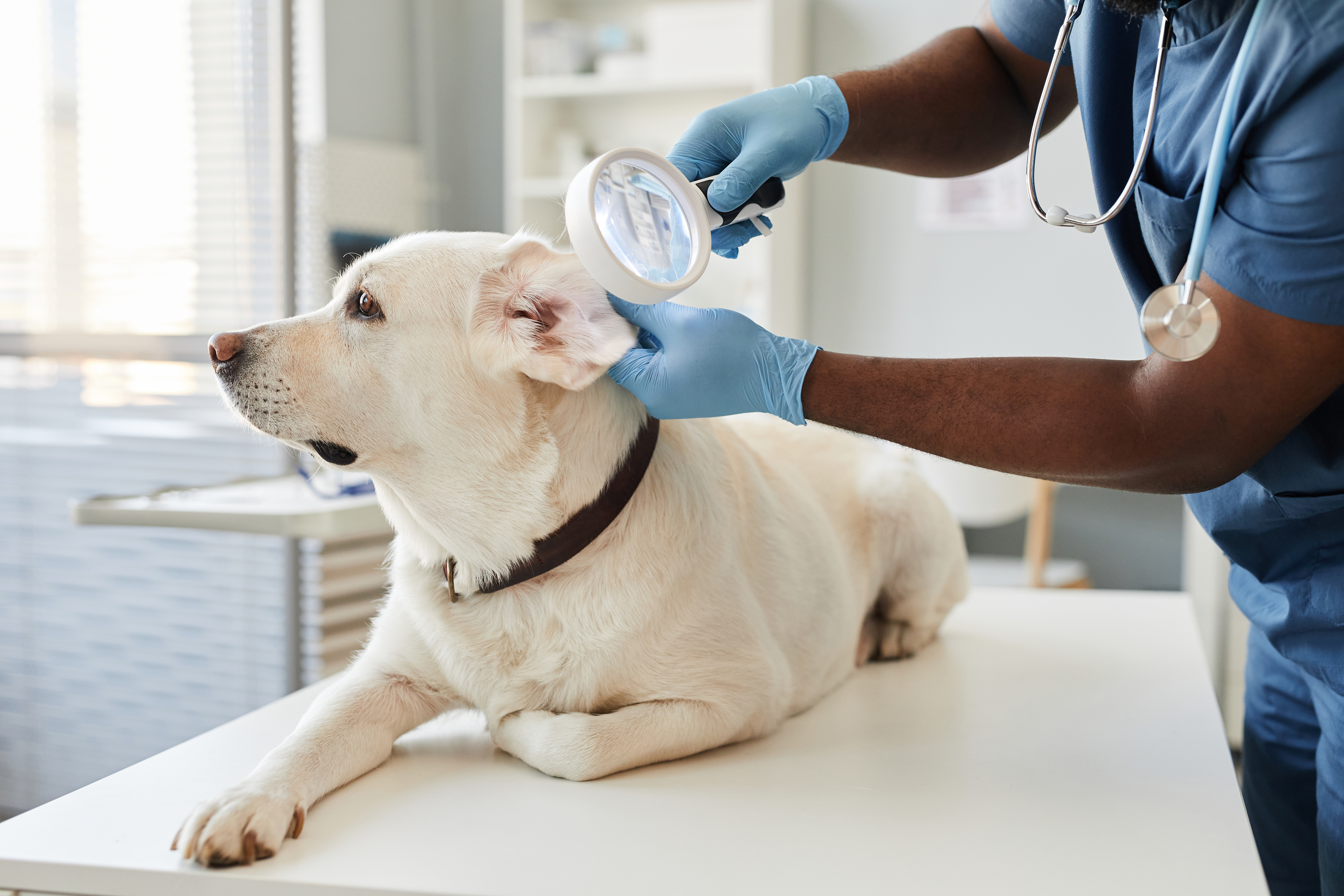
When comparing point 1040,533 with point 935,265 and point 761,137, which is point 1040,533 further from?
point 761,137

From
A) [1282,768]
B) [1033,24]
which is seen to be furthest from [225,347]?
[1282,768]

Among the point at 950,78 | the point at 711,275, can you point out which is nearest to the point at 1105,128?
the point at 950,78

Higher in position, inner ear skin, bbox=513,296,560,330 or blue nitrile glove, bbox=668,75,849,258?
blue nitrile glove, bbox=668,75,849,258

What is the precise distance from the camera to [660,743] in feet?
3.05

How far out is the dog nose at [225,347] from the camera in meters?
0.94

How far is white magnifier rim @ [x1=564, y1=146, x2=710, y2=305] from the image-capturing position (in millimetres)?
780

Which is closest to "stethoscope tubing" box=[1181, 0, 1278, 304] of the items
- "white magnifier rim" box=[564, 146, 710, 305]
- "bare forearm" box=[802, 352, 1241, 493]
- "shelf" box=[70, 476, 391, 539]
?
"bare forearm" box=[802, 352, 1241, 493]

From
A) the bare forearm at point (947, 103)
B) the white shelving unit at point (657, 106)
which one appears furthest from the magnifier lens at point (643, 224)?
the white shelving unit at point (657, 106)

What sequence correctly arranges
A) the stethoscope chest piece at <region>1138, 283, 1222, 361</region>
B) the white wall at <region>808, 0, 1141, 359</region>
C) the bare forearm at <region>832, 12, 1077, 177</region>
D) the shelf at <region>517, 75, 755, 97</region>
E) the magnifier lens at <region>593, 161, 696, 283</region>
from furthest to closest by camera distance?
the white wall at <region>808, 0, 1141, 359</region> → the shelf at <region>517, 75, 755, 97</region> → the bare forearm at <region>832, 12, 1077, 177</region> → the magnifier lens at <region>593, 161, 696, 283</region> → the stethoscope chest piece at <region>1138, 283, 1222, 361</region>

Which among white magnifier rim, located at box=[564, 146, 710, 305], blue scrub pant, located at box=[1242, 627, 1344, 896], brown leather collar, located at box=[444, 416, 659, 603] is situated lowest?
blue scrub pant, located at box=[1242, 627, 1344, 896]

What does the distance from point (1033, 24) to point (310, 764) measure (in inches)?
43.5

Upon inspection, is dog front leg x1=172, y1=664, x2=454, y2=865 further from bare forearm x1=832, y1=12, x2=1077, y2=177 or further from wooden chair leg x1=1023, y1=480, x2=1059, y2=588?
wooden chair leg x1=1023, y1=480, x2=1059, y2=588

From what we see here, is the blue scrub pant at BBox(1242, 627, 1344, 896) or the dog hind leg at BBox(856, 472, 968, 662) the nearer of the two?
the blue scrub pant at BBox(1242, 627, 1344, 896)

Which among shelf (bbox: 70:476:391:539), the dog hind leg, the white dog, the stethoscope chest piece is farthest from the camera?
shelf (bbox: 70:476:391:539)
